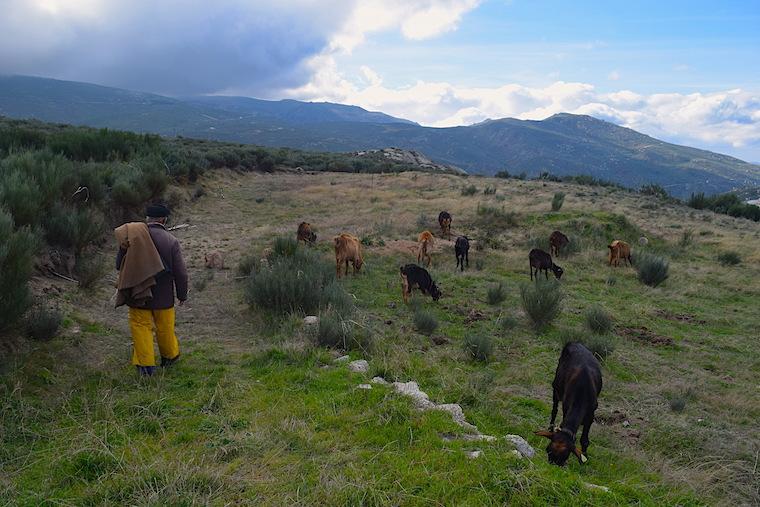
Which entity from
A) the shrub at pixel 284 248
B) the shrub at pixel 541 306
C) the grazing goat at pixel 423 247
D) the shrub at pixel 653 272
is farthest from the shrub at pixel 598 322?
the shrub at pixel 284 248

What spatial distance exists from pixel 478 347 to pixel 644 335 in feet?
13.2

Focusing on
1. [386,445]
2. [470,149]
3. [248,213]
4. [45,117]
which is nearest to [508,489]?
[386,445]

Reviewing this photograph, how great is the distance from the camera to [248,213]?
21234 millimetres

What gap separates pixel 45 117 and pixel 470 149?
172 meters

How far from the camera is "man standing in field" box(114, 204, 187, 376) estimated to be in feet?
18.9

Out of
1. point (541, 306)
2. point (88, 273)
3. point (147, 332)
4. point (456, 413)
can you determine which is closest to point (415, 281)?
point (541, 306)

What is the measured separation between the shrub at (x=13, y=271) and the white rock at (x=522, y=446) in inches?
225

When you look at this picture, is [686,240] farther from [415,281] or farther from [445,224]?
[415,281]

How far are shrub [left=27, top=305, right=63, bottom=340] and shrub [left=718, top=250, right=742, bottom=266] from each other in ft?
61.1

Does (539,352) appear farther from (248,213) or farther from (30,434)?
(248,213)

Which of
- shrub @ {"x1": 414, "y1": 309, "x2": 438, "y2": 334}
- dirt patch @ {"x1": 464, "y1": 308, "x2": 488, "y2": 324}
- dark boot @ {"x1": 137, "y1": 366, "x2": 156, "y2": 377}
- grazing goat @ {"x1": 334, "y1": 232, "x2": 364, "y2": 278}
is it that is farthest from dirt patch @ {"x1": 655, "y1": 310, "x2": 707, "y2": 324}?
dark boot @ {"x1": 137, "y1": 366, "x2": 156, "y2": 377}

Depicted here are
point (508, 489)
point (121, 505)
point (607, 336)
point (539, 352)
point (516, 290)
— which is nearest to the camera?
point (121, 505)

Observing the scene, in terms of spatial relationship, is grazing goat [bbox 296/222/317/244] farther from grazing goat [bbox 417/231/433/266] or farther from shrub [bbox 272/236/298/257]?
grazing goat [bbox 417/231/433/266]

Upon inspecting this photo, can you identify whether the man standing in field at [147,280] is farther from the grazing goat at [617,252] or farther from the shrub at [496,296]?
the grazing goat at [617,252]
